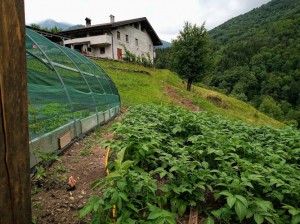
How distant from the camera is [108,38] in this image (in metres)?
30.0

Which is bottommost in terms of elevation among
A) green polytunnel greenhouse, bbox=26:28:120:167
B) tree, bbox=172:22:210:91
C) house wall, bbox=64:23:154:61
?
green polytunnel greenhouse, bbox=26:28:120:167

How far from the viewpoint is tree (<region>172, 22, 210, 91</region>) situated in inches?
867

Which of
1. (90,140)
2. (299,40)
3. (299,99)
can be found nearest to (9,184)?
(90,140)

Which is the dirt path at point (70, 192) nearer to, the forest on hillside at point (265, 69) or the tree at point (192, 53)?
the tree at point (192, 53)

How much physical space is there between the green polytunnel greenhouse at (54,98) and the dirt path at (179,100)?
36.4 ft

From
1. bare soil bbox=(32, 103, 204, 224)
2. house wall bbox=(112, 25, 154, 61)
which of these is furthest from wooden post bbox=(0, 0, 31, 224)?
house wall bbox=(112, 25, 154, 61)

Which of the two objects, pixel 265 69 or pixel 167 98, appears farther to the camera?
pixel 265 69

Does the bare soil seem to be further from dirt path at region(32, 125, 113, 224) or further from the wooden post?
the wooden post

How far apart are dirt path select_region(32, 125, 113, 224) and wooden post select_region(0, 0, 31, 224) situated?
68.2 inches

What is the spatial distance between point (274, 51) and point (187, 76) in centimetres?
6102

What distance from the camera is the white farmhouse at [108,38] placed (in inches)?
1195

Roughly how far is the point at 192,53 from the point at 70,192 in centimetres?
2072

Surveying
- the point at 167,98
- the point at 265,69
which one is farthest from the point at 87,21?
the point at 265,69

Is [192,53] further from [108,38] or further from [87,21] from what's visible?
[87,21]
